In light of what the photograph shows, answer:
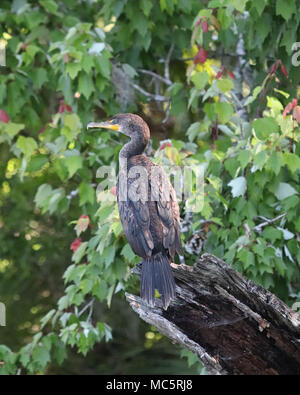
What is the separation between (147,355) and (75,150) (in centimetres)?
246

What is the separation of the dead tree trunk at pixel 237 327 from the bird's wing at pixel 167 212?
0.44 meters

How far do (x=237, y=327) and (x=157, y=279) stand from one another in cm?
45

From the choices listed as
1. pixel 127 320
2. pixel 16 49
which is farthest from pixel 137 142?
pixel 127 320

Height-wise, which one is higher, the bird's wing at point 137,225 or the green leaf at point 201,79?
the green leaf at point 201,79

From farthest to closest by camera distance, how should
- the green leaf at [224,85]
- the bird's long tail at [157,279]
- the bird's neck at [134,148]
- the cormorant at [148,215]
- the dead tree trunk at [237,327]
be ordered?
the green leaf at [224,85] → the bird's neck at [134,148] → the cormorant at [148,215] → the bird's long tail at [157,279] → the dead tree trunk at [237,327]

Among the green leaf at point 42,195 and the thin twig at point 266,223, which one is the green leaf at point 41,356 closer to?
the green leaf at point 42,195

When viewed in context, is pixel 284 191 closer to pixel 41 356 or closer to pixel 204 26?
pixel 204 26

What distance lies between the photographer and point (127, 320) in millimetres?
7578

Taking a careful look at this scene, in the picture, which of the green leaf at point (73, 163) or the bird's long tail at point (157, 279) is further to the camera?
the green leaf at point (73, 163)

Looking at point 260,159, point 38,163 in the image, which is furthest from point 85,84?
point 260,159

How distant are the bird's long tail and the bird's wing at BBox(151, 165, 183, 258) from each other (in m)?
0.08

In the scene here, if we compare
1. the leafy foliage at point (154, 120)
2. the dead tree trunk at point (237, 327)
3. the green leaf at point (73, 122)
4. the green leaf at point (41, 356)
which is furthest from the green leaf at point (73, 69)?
the green leaf at point (41, 356)

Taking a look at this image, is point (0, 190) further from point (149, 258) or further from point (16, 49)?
point (149, 258)

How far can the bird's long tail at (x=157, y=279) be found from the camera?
3332mm
